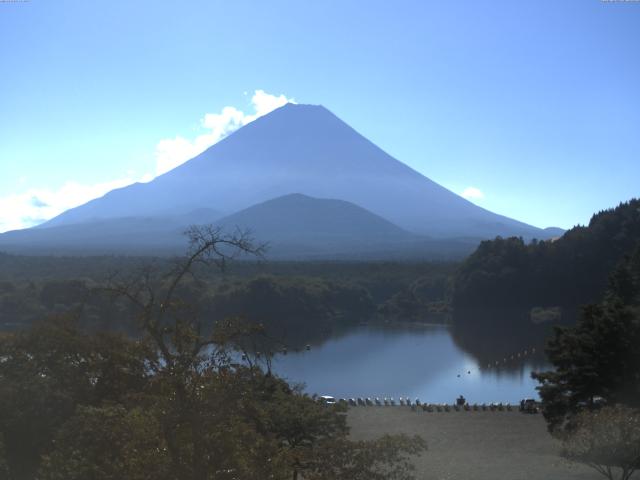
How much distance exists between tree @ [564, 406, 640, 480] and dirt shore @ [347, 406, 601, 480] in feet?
4.01

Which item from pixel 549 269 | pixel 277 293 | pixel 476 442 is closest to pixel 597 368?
pixel 476 442

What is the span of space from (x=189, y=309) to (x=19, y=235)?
117 meters

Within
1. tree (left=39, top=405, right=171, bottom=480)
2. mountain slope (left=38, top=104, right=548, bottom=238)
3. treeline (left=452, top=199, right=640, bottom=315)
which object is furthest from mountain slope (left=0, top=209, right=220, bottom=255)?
tree (left=39, top=405, right=171, bottom=480)

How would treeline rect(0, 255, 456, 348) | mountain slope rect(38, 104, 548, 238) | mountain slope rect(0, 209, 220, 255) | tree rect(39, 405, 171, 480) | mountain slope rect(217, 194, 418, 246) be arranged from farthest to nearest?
mountain slope rect(38, 104, 548, 238), mountain slope rect(217, 194, 418, 246), mountain slope rect(0, 209, 220, 255), treeline rect(0, 255, 456, 348), tree rect(39, 405, 171, 480)

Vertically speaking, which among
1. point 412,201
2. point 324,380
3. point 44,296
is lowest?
point 324,380

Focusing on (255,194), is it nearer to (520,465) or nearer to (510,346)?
(510,346)

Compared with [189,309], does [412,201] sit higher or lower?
higher

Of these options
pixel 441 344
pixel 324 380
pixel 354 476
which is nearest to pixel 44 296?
pixel 324 380

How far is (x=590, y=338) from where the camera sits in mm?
10078

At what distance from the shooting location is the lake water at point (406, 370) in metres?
18.7

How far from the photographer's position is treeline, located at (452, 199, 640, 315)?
3541cm

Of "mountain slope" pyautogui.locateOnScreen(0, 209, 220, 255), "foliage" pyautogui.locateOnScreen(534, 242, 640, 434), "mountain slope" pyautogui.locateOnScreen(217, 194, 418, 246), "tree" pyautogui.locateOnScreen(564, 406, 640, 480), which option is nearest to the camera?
"tree" pyautogui.locateOnScreen(564, 406, 640, 480)

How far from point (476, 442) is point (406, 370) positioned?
10.3m

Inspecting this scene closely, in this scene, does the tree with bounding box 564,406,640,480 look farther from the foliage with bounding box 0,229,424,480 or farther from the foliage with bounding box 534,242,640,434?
the foliage with bounding box 534,242,640,434
